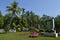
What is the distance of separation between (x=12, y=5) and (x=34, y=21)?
2462 cm

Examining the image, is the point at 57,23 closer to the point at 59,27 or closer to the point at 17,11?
the point at 59,27

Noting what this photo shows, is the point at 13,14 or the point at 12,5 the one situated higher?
the point at 12,5

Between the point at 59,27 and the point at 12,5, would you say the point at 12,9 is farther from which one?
the point at 59,27

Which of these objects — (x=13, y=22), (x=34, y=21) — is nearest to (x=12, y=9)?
(x=13, y=22)

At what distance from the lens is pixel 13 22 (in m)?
46.4

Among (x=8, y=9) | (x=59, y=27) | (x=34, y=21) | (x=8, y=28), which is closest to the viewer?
(x=59, y=27)

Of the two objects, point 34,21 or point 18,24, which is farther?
point 34,21

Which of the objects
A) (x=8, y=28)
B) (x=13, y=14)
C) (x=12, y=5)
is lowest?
(x=8, y=28)

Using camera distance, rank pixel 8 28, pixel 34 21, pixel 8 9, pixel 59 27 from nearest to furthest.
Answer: pixel 59 27 < pixel 8 9 < pixel 8 28 < pixel 34 21

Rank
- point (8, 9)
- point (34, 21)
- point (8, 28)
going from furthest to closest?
point (34, 21) < point (8, 28) < point (8, 9)

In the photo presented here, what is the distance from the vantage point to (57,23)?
34.6 meters

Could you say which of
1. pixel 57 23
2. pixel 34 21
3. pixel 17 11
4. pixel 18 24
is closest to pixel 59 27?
pixel 57 23

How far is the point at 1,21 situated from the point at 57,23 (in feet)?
62.7

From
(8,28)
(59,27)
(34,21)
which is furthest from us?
(34,21)
